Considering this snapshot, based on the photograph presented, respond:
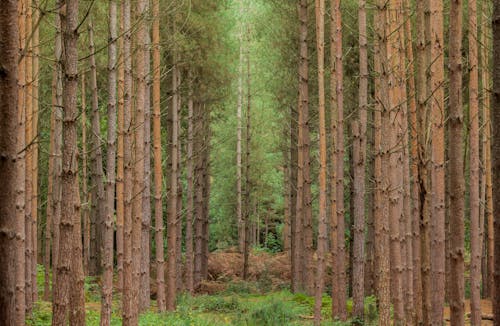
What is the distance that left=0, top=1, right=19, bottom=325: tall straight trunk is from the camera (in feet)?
10.1

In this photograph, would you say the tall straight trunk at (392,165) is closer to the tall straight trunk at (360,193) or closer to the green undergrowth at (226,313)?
the tall straight trunk at (360,193)

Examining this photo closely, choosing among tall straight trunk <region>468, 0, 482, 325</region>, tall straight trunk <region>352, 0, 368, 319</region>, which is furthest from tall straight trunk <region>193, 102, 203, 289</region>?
tall straight trunk <region>468, 0, 482, 325</region>

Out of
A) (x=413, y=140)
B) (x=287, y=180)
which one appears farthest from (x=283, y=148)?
(x=413, y=140)

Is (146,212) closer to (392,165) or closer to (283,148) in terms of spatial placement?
(392,165)

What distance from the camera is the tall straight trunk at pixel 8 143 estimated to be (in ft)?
10.1

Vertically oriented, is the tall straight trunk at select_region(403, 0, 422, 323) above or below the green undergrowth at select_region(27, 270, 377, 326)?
above

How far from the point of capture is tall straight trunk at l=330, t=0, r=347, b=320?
12805 mm

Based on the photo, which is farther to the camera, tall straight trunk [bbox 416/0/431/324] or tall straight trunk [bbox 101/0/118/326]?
tall straight trunk [bbox 101/0/118/326]

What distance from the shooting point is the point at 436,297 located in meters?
6.88

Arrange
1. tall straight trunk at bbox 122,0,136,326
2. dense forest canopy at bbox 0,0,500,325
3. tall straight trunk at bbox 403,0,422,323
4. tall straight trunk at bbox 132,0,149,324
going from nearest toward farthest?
1. dense forest canopy at bbox 0,0,500,325
2. tall straight trunk at bbox 403,0,422,323
3. tall straight trunk at bbox 122,0,136,326
4. tall straight trunk at bbox 132,0,149,324

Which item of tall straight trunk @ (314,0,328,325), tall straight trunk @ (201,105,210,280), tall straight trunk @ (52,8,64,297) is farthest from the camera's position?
tall straight trunk @ (201,105,210,280)

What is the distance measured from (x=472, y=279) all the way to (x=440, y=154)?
164 inches

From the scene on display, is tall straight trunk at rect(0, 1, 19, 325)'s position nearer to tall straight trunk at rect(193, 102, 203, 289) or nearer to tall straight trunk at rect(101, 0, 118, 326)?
tall straight trunk at rect(101, 0, 118, 326)

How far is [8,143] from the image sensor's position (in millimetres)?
3115
